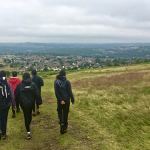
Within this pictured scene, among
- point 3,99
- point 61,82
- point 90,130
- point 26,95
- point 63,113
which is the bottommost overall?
point 90,130

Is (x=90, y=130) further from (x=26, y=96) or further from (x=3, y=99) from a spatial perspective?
(x=3, y=99)

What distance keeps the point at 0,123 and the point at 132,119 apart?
4.92 meters

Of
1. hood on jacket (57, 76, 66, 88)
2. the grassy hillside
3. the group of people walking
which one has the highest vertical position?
hood on jacket (57, 76, 66, 88)

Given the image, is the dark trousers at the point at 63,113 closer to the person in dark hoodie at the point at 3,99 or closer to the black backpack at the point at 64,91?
the black backpack at the point at 64,91

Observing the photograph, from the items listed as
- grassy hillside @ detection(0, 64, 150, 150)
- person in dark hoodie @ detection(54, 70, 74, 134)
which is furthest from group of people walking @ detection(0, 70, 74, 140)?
grassy hillside @ detection(0, 64, 150, 150)

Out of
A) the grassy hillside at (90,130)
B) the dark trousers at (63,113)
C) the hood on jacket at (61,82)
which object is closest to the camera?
the grassy hillside at (90,130)

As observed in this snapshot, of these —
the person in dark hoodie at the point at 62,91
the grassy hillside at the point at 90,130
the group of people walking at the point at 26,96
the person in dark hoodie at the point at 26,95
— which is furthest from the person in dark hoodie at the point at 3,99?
the person in dark hoodie at the point at 62,91

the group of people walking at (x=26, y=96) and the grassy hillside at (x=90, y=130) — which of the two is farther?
the group of people walking at (x=26, y=96)

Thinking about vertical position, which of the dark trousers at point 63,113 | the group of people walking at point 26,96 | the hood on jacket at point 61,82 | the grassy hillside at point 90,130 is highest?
the hood on jacket at point 61,82

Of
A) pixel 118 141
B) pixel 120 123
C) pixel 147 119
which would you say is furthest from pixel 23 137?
pixel 147 119

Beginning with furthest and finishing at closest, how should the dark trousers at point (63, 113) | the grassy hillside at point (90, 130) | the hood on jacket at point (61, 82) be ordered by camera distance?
the dark trousers at point (63, 113), the hood on jacket at point (61, 82), the grassy hillside at point (90, 130)

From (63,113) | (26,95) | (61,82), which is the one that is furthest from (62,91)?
(26,95)

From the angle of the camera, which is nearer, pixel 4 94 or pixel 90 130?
pixel 4 94

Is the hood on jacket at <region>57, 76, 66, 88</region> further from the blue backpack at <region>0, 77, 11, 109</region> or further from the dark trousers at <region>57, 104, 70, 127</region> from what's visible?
the blue backpack at <region>0, 77, 11, 109</region>
